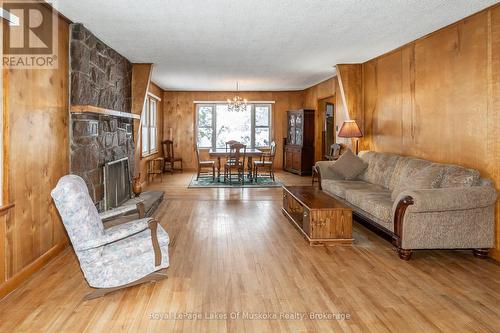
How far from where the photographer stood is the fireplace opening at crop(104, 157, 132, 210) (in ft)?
16.4

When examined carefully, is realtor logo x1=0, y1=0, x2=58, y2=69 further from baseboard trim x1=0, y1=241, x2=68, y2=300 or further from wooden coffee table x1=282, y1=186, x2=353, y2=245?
wooden coffee table x1=282, y1=186, x2=353, y2=245

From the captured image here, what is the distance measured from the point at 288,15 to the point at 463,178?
2497 mm

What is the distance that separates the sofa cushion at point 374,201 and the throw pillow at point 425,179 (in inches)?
8.5

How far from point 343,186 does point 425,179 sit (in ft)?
4.99

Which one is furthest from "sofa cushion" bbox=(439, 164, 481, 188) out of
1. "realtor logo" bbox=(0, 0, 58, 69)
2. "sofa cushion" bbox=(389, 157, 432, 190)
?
"realtor logo" bbox=(0, 0, 58, 69)

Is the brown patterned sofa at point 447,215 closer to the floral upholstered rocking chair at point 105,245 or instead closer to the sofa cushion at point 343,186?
the sofa cushion at point 343,186

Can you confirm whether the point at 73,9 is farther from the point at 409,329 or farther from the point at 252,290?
the point at 409,329

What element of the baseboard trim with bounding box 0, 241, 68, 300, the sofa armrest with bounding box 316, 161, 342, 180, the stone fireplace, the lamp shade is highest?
the lamp shade

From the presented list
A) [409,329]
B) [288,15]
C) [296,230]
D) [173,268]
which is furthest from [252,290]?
[288,15]

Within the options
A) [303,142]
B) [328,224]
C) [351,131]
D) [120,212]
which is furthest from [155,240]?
[303,142]

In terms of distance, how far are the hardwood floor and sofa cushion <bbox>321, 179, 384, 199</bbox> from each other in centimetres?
101

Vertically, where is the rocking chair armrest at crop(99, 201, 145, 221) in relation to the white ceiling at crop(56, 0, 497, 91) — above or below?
below

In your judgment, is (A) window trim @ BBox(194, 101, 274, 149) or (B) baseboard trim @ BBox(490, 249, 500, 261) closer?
(B) baseboard trim @ BBox(490, 249, 500, 261)

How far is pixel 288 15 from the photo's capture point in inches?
158
